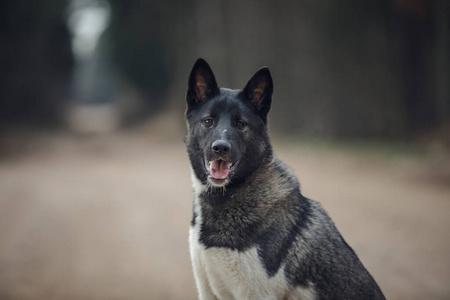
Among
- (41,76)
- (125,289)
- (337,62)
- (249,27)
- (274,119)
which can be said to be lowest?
(125,289)

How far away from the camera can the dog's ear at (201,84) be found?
10.4ft

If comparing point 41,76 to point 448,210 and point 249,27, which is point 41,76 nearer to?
point 249,27

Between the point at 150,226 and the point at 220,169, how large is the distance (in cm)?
451

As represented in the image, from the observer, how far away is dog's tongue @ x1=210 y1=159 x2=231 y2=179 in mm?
2945

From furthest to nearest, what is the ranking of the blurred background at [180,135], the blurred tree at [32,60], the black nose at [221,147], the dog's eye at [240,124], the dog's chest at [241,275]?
the blurred tree at [32,60], the blurred background at [180,135], the dog's eye at [240,124], the black nose at [221,147], the dog's chest at [241,275]

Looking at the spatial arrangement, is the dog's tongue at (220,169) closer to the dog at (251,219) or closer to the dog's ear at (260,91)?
the dog at (251,219)

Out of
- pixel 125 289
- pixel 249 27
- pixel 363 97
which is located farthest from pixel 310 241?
pixel 249 27

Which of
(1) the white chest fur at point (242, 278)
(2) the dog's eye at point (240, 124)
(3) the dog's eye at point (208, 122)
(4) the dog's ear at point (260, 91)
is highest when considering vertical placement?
(4) the dog's ear at point (260, 91)

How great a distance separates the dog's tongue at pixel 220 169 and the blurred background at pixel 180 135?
255 centimetres

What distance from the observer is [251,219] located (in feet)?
9.30

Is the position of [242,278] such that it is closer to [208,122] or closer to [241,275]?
[241,275]

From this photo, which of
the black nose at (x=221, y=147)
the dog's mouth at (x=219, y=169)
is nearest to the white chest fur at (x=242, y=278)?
the dog's mouth at (x=219, y=169)

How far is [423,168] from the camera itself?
9.80 metres

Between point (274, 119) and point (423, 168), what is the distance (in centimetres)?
735
